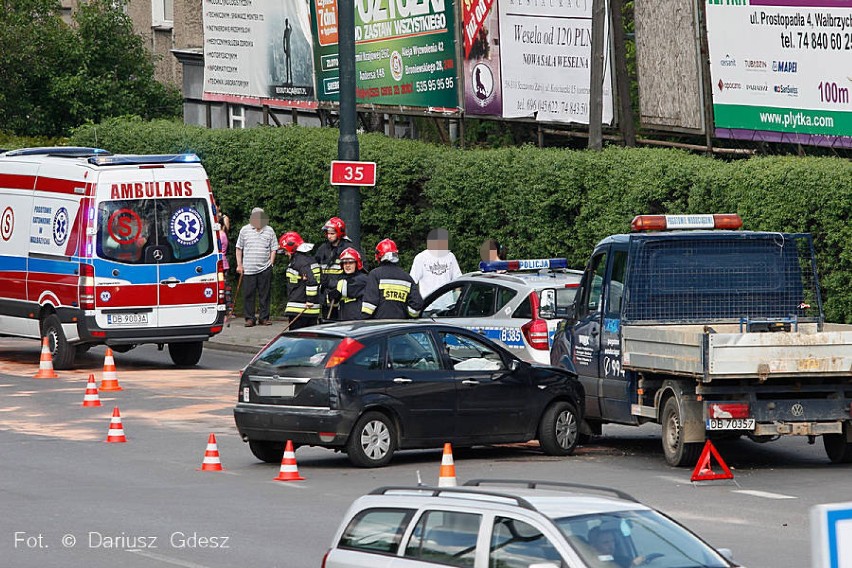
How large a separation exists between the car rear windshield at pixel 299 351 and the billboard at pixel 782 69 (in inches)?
387

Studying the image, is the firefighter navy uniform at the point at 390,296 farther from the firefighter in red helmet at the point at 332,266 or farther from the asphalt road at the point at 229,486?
the asphalt road at the point at 229,486

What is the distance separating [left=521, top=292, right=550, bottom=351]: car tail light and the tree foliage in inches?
1078

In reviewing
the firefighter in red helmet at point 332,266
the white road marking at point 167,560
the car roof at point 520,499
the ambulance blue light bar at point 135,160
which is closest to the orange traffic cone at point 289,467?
the white road marking at point 167,560

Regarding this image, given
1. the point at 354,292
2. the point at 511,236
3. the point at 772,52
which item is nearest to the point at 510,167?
the point at 511,236

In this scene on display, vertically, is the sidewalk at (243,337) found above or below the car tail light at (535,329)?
below

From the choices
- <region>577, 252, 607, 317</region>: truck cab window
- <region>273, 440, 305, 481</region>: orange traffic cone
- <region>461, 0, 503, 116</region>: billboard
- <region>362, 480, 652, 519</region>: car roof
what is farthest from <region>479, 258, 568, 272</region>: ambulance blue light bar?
<region>362, 480, 652, 519</region>: car roof

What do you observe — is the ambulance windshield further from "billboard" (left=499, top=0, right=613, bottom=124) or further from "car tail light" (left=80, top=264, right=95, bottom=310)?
"billboard" (left=499, top=0, right=613, bottom=124)

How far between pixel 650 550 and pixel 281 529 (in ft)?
16.5

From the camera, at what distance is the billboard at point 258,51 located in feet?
114

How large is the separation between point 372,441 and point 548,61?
1389 cm

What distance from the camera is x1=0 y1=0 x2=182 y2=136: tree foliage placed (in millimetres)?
43656

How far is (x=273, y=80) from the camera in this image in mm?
35562

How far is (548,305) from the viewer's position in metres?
16.8

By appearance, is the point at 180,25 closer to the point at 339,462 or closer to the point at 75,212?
the point at 75,212
